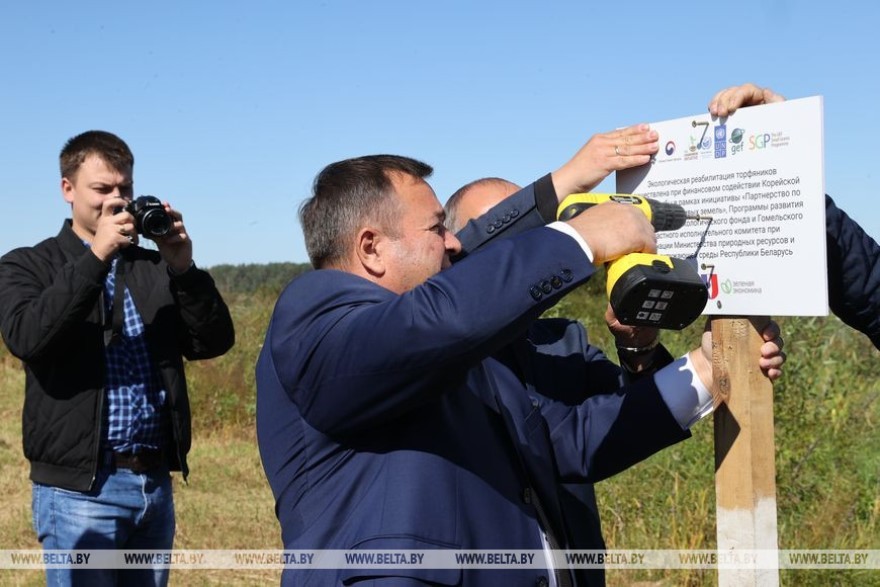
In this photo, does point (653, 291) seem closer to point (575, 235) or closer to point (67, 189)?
point (575, 235)

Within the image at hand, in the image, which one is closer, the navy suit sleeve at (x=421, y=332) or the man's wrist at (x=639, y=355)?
the navy suit sleeve at (x=421, y=332)

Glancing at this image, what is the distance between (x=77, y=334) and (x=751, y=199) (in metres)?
2.52

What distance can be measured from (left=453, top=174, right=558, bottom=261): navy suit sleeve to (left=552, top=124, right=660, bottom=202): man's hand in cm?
5

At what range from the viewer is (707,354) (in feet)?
8.41

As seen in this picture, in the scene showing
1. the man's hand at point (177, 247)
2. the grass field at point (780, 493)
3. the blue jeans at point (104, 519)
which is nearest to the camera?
the blue jeans at point (104, 519)

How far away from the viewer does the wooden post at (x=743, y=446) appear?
8.03ft

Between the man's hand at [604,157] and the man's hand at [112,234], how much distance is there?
1798mm

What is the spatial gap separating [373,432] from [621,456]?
34.0 inches

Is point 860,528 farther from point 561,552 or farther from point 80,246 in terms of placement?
point 80,246

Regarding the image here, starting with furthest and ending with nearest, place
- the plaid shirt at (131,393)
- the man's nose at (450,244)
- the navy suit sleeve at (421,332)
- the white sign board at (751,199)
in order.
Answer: the plaid shirt at (131,393) → the white sign board at (751,199) → the man's nose at (450,244) → the navy suit sleeve at (421,332)

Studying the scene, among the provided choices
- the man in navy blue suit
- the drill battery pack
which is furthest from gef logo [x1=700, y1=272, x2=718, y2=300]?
the man in navy blue suit

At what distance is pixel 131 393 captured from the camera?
3.64m

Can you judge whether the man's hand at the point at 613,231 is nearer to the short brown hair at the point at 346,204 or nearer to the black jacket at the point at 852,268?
the short brown hair at the point at 346,204

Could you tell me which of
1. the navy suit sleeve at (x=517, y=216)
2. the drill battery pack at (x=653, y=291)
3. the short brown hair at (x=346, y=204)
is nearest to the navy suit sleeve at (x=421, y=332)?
the drill battery pack at (x=653, y=291)
